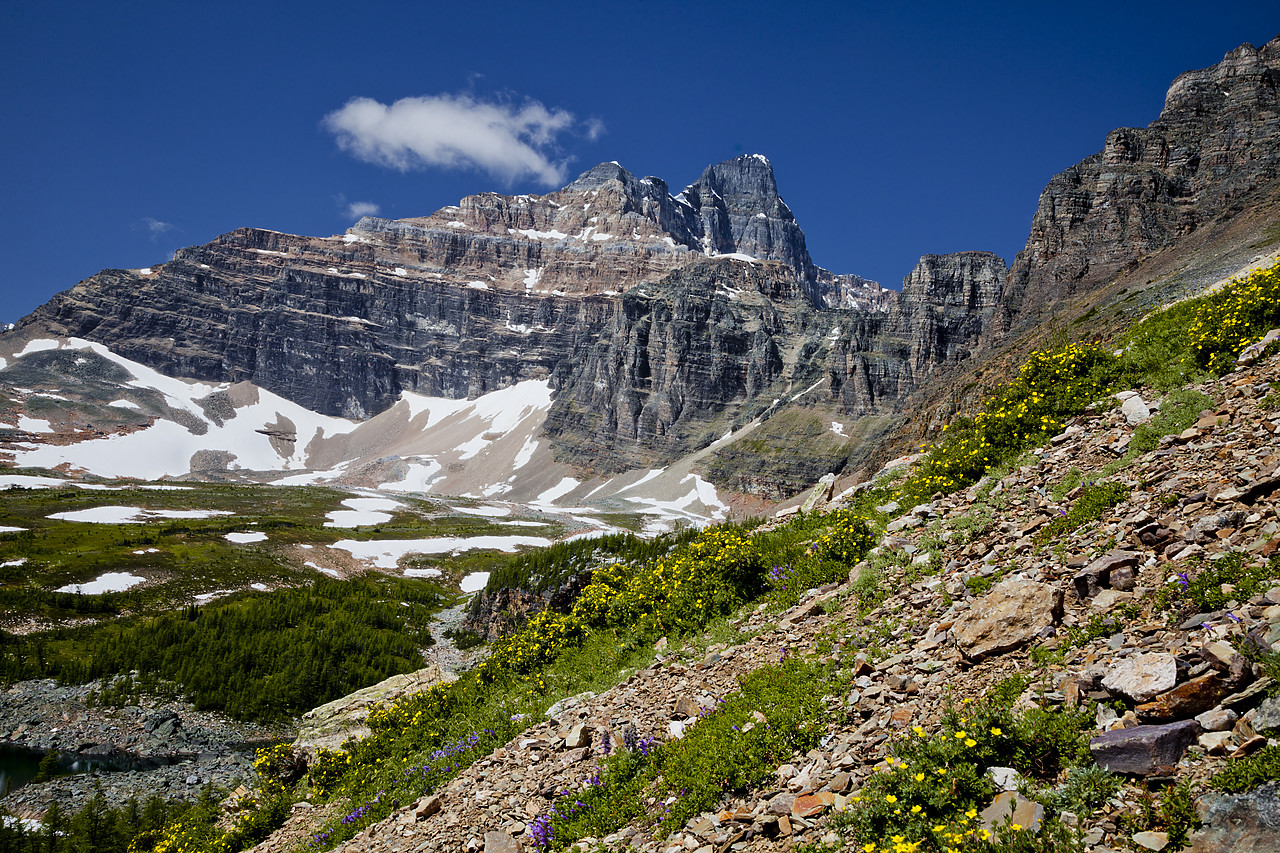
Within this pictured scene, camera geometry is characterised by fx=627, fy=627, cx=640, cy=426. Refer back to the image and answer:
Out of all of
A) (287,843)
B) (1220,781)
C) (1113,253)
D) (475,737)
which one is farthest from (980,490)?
(1113,253)

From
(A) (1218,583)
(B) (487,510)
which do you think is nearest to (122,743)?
(A) (1218,583)

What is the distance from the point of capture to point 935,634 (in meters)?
7.61

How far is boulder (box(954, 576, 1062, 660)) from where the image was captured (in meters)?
6.64

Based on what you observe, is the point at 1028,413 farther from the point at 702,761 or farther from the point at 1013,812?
the point at 702,761

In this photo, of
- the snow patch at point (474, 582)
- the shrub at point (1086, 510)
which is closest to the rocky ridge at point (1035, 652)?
the shrub at point (1086, 510)

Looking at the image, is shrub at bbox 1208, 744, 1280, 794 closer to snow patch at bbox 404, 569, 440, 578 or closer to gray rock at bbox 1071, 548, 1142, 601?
gray rock at bbox 1071, 548, 1142, 601

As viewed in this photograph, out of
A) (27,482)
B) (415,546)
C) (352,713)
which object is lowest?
(415,546)

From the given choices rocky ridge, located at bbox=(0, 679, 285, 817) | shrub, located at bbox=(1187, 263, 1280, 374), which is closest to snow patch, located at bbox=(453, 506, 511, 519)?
rocky ridge, located at bbox=(0, 679, 285, 817)

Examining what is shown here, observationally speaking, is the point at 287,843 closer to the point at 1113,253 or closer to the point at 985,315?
the point at 1113,253

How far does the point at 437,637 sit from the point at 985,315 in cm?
19146

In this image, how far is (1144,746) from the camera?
4.67 m

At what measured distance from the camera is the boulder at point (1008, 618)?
6.64 m

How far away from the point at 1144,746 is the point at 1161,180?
13097cm

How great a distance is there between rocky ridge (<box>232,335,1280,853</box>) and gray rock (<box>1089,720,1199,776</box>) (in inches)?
0.6
